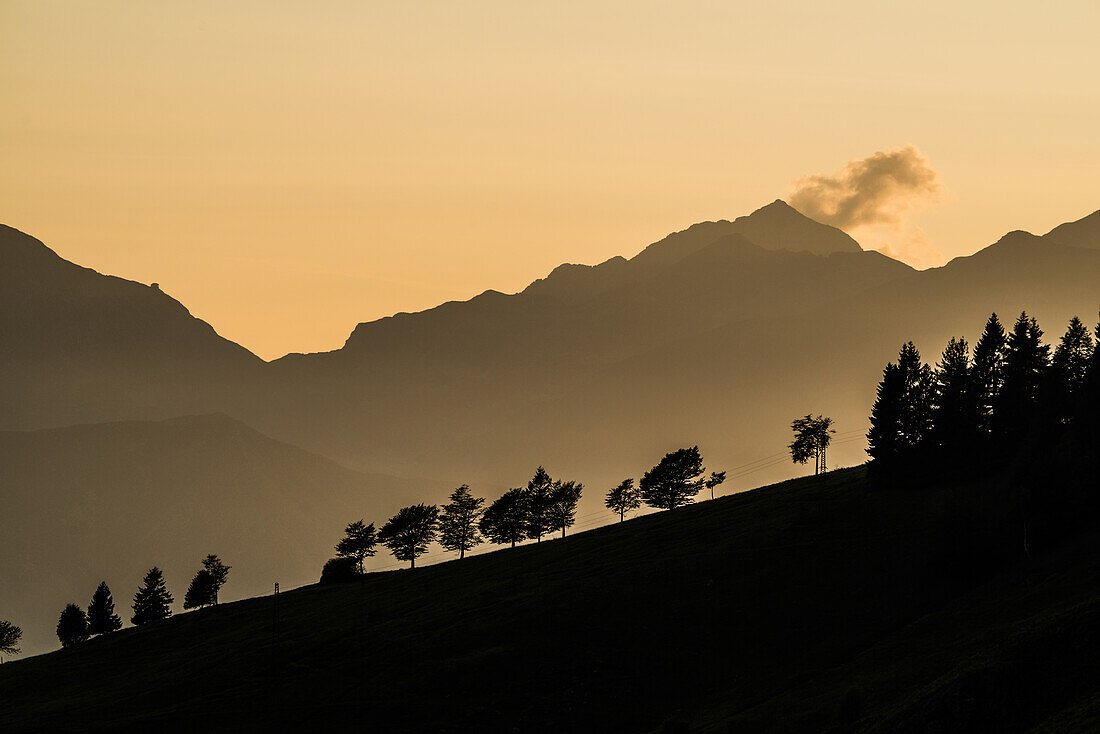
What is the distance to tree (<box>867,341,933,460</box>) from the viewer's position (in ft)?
443

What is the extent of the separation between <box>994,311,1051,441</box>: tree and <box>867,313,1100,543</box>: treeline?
12 centimetres

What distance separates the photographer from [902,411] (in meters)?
140

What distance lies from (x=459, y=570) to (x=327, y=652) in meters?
45.2

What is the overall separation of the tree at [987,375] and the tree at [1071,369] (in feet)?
22.0

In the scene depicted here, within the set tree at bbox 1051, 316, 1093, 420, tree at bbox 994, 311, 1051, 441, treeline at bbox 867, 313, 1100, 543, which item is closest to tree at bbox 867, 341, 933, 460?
treeline at bbox 867, 313, 1100, 543

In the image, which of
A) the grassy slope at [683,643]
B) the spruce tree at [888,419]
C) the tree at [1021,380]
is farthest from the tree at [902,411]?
the tree at [1021,380]

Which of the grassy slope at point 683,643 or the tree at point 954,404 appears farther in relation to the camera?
the tree at point 954,404

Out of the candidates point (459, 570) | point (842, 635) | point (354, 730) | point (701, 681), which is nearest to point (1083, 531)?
point (842, 635)

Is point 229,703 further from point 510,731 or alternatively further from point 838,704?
point 838,704

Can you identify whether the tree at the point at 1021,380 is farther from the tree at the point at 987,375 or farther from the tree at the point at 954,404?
the tree at the point at 954,404

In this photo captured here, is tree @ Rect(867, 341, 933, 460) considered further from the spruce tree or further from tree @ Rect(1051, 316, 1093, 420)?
tree @ Rect(1051, 316, 1093, 420)

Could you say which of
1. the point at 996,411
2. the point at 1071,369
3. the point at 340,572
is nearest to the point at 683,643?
the point at 996,411

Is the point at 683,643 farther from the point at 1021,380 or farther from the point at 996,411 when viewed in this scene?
the point at 1021,380

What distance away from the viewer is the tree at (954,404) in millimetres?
132750
